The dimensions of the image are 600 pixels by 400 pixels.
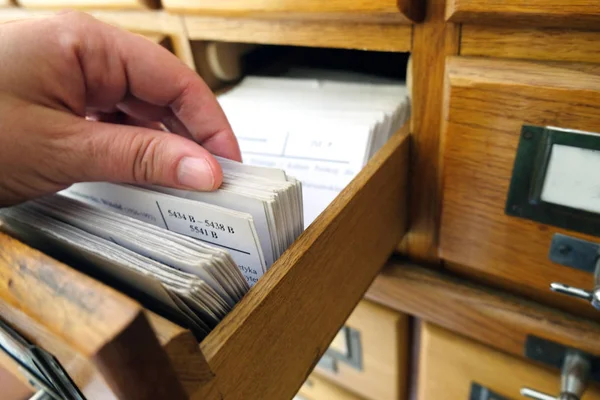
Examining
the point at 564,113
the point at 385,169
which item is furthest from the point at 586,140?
the point at 385,169

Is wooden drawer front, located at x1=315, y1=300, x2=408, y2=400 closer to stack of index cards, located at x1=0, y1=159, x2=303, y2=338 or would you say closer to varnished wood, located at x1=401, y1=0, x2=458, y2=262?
varnished wood, located at x1=401, y1=0, x2=458, y2=262

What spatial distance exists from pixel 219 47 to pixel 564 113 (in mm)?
374

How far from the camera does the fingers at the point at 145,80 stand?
1.16 ft

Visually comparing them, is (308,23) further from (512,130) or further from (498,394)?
(498,394)

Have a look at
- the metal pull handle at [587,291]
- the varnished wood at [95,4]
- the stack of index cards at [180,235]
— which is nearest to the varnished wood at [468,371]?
the metal pull handle at [587,291]

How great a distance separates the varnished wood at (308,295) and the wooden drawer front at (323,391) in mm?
375

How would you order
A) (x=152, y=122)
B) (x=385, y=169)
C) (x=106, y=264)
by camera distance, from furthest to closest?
(x=152, y=122) → (x=385, y=169) → (x=106, y=264)

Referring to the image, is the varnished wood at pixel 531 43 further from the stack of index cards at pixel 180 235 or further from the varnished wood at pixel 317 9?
the stack of index cards at pixel 180 235

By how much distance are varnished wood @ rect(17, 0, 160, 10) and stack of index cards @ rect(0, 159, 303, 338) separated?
253mm

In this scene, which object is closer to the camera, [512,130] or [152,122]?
[512,130]

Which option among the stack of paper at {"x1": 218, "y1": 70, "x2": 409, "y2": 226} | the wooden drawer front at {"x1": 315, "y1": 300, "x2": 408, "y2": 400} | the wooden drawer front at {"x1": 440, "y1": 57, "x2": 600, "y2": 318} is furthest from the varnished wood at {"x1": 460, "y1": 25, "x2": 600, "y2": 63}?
the wooden drawer front at {"x1": 315, "y1": 300, "x2": 408, "y2": 400}

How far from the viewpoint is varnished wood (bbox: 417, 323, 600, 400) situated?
45 cm

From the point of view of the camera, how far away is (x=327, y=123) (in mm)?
430

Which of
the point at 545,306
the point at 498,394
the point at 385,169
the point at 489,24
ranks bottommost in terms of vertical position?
the point at 498,394
